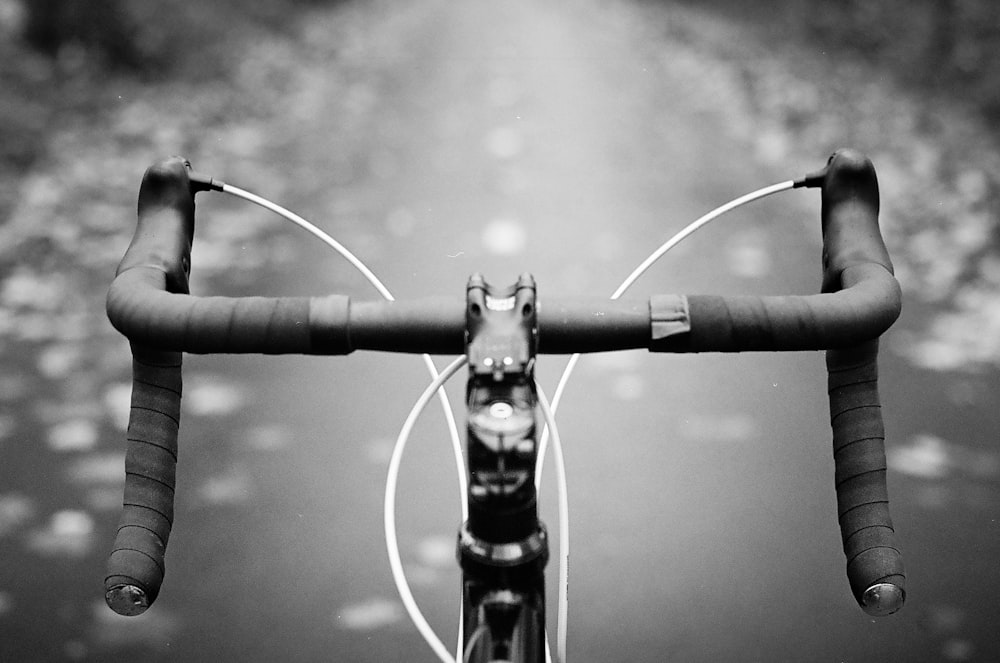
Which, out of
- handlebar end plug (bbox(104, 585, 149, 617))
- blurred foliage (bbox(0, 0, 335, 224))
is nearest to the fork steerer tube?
handlebar end plug (bbox(104, 585, 149, 617))

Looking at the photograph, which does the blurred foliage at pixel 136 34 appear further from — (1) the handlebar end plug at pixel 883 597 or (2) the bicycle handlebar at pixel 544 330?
(1) the handlebar end plug at pixel 883 597

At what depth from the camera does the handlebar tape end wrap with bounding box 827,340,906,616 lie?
95cm

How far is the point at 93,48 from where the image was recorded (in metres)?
2.66

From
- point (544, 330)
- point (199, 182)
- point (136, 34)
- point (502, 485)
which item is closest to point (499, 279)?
point (199, 182)

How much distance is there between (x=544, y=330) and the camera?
0.85m

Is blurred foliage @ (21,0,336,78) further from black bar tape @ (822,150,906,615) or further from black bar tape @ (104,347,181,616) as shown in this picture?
black bar tape @ (822,150,906,615)

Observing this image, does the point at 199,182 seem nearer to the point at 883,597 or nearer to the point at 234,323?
the point at 234,323

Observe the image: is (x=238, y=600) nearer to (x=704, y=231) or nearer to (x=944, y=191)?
(x=704, y=231)

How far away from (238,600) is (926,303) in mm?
1520

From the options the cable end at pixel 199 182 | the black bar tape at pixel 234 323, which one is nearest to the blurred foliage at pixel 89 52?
the cable end at pixel 199 182

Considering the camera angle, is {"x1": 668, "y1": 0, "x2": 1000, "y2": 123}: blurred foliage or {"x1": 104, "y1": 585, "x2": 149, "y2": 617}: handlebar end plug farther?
{"x1": 668, "y1": 0, "x2": 1000, "y2": 123}: blurred foliage

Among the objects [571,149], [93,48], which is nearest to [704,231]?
[571,149]

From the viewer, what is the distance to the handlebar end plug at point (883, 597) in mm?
938

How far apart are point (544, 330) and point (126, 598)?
451 millimetres
